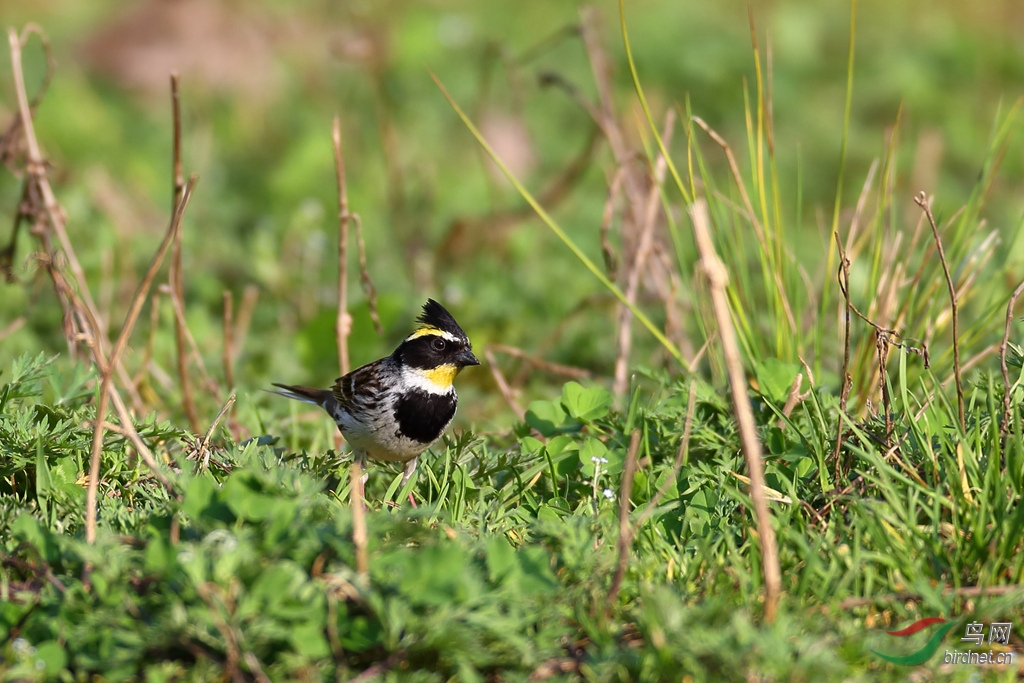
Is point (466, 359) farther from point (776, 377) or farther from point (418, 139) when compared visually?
point (418, 139)

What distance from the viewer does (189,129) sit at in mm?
9055

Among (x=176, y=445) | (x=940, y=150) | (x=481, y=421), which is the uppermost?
(x=940, y=150)

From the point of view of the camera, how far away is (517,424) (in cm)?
416

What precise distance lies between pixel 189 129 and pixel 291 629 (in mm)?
7448

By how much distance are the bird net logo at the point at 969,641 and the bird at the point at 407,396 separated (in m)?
1.93

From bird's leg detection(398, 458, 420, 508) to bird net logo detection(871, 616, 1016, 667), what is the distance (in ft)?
5.32

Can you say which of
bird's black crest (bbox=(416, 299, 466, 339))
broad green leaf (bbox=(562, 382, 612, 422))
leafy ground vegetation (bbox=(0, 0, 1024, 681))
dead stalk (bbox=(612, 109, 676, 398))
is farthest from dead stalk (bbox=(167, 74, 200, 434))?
dead stalk (bbox=(612, 109, 676, 398))

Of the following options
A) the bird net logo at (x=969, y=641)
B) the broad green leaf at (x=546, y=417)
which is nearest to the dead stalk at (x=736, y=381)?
the bird net logo at (x=969, y=641)

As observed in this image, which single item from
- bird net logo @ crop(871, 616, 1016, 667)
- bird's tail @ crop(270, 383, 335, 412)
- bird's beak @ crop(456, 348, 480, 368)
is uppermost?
bird's beak @ crop(456, 348, 480, 368)

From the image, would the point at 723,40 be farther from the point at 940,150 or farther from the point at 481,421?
the point at 481,421

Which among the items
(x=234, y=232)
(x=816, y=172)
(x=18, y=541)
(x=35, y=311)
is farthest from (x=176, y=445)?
(x=816, y=172)

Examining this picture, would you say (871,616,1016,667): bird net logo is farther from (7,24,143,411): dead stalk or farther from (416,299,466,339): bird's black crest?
(7,24,143,411): dead stalk

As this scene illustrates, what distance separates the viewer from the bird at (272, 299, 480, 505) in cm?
409

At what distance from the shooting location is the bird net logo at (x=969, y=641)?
8.70ft
